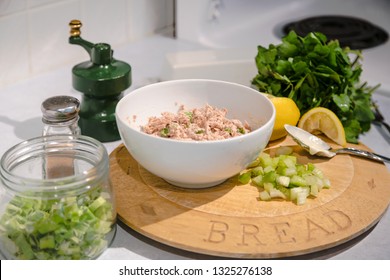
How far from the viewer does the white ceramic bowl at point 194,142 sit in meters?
0.92

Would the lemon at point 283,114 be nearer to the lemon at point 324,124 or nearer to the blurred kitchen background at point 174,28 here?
the lemon at point 324,124

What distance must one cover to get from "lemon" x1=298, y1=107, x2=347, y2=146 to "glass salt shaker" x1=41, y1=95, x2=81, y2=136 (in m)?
0.45

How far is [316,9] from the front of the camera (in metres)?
2.25

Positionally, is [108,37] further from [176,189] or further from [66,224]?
[66,224]

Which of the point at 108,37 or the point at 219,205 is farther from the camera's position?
the point at 108,37

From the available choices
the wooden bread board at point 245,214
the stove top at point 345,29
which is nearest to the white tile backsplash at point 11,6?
the wooden bread board at point 245,214

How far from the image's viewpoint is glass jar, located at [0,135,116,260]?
32.2 inches

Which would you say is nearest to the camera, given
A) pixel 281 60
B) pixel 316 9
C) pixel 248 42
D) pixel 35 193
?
pixel 35 193

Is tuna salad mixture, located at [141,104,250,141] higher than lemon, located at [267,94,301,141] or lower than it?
higher

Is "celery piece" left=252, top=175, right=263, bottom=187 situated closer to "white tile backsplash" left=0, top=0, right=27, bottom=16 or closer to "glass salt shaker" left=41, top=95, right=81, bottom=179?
"glass salt shaker" left=41, top=95, right=81, bottom=179

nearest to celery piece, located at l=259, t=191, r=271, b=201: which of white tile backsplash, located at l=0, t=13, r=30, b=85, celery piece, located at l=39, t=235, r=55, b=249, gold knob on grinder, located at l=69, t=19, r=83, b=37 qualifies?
celery piece, located at l=39, t=235, r=55, b=249

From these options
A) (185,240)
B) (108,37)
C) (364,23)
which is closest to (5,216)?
(185,240)

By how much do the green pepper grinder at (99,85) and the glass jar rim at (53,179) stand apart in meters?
0.23

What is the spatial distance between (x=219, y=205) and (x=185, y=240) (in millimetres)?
104
